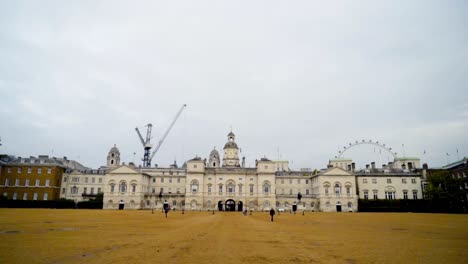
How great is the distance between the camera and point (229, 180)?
8500 cm

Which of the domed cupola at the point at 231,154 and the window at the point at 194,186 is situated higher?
the domed cupola at the point at 231,154

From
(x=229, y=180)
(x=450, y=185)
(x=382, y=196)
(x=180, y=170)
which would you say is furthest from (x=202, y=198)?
(x=450, y=185)

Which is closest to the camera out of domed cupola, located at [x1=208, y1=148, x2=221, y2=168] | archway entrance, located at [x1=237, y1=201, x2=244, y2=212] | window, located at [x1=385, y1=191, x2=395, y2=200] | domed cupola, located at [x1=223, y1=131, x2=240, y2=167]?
archway entrance, located at [x1=237, y1=201, x2=244, y2=212]

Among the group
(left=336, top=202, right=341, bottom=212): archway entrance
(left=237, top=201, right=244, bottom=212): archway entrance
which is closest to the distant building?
(left=237, top=201, right=244, bottom=212): archway entrance

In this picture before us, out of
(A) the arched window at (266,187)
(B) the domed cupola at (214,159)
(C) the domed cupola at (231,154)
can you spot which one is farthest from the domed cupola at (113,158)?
(A) the arched window at (266,187)

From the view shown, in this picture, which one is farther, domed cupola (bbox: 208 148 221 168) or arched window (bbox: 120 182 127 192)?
domed cupola (bbox: 208 148 221 168)

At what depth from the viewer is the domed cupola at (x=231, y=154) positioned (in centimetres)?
9388

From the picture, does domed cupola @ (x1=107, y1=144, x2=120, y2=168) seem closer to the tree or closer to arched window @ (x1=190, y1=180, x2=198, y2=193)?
arched window @ (x1=190, y1=180, x2=198, y2=193)

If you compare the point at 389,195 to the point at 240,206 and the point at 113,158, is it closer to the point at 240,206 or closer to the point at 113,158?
the point at 240,206

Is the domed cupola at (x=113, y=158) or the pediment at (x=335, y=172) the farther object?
the domed cupola at (x=113, y=158)

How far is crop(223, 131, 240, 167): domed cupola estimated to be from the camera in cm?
9388

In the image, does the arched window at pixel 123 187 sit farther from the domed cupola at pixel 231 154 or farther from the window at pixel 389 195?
the window at pixel 389 195

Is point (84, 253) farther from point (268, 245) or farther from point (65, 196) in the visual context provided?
point (65, 196)

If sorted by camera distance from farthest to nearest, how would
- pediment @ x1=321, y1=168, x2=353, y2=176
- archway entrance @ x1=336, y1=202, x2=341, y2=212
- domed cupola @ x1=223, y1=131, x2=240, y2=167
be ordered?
domed cupola @ x1=223, y1=131, x2=240, y2=167 → pediment @ x1=321, y1=168, x2=353, y2=176 → archway entrance @ x1=336, y1=202, x2=341, y2=212
